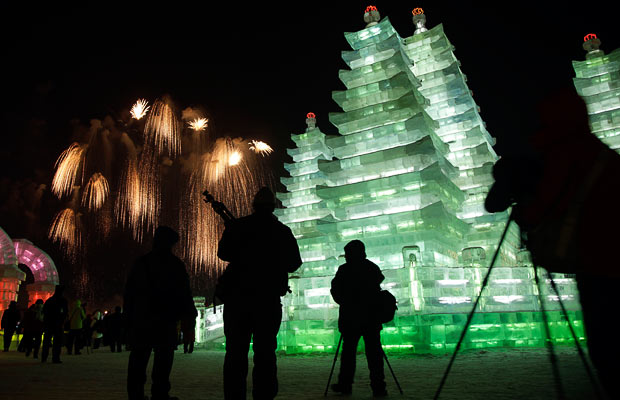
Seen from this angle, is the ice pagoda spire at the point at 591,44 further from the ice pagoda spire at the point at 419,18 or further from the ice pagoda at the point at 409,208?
the ice pagoda spire at the point at 419,18

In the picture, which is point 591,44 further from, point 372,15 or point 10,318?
point 10,318

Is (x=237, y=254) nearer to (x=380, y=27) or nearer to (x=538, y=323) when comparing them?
(x=538, y=323)

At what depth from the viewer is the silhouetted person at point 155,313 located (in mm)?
4551

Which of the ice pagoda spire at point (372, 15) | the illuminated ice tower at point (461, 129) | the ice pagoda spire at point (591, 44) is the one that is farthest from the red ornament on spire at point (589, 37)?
the ice pagoda spire at point (372, 15)

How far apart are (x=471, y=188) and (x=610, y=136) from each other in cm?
921

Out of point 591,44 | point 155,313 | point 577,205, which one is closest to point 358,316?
point 155,313

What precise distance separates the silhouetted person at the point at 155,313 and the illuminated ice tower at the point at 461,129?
76.2 ft

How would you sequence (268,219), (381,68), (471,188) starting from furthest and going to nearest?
(471,188), (381,68), (268,219)

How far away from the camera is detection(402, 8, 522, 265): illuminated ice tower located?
1016 inches

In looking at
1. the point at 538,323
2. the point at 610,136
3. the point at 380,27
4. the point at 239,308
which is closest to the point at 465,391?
the point at 239,308

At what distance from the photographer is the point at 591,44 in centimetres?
2947

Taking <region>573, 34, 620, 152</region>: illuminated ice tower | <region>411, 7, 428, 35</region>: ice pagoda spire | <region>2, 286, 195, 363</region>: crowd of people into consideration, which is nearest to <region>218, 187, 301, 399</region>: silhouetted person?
<region>2, 286, 195, 363</region>: crowd of people

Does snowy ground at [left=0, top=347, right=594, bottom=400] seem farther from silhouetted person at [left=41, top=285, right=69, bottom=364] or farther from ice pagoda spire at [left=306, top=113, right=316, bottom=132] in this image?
ice pagoda spire at [left=306, top=113, right=316, bottom=132]

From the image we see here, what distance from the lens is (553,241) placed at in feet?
8.46
